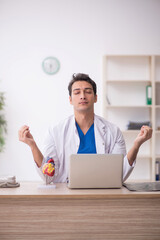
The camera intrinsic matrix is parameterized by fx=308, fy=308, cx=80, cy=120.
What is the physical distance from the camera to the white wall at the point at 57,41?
5.05 meters

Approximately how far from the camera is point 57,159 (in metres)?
2.44

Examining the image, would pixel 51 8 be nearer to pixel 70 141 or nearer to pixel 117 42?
pixel 117 42

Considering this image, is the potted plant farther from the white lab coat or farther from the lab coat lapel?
the lab coat lapel

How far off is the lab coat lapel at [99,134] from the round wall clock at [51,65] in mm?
2701

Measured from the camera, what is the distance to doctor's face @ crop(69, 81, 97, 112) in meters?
2.39

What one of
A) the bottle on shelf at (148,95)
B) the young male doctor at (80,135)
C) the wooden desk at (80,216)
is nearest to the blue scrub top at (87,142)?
the young male doctor at (80,135)

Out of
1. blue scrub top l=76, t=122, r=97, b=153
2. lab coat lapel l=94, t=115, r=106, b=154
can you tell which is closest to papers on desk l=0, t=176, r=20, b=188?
blue scrub top l=76, t=122, r=97, b=153

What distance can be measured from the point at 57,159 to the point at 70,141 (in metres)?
0.18

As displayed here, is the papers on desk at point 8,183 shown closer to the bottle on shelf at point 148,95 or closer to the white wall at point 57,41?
the white wall at point 57,41

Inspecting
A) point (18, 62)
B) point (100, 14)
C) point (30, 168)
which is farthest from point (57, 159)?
point (100, 14)

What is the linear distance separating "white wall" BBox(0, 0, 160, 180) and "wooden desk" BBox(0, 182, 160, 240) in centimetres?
326

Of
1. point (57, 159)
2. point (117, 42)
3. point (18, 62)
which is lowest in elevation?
point (57, 159)

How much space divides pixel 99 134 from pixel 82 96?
1.08ft

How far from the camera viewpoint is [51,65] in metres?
5.03
